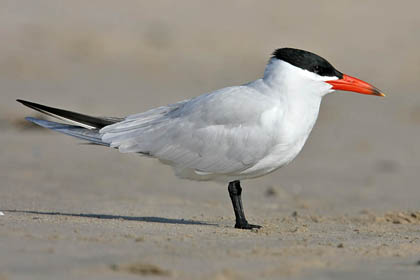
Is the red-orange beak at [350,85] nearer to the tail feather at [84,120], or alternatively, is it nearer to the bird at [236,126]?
the bird at [236,126]

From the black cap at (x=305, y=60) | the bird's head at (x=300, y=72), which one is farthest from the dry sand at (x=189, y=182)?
the black cap at (x=305, y=60)

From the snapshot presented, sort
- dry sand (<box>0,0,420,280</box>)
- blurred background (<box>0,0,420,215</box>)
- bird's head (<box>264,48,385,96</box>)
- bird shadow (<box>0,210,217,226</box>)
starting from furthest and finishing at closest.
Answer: blurred background (<box>0,0,420,215</box>), bird shadow (<box>0,210,217,226</box>), bird's head (<box>264,48,385,96</box>), dry sand (<box>0,0,420,280</box>)

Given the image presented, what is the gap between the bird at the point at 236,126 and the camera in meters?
5.41

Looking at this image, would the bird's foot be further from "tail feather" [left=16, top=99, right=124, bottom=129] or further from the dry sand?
"tail feather" [left=16, top=99, right=124, bottom=129]

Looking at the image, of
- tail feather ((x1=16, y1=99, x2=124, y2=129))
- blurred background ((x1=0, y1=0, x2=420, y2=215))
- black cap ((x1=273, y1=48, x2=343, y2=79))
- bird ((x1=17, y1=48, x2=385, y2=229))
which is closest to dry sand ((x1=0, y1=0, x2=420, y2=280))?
blurred background ((x1=0, y1=0, x2=420, y2=215))

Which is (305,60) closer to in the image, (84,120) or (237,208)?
(237,208)

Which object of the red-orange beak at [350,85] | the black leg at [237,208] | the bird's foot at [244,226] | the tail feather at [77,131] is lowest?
the bird's foot at [244,226]

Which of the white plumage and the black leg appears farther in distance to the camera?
the black leg

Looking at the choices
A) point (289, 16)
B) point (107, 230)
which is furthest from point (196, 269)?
point (289, 16)

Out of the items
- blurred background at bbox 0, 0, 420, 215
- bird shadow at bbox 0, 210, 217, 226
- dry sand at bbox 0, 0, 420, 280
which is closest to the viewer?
dry sand at bbox 0, 0, 420, 280

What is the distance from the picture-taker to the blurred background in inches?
324

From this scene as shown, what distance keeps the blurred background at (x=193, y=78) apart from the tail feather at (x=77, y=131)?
2.17 ft

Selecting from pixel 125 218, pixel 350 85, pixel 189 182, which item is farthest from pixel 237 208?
pixel 189 182

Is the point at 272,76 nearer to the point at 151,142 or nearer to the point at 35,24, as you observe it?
the point at 151,142
